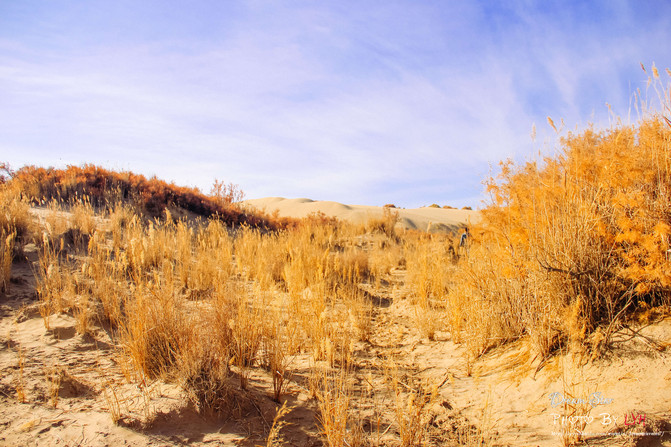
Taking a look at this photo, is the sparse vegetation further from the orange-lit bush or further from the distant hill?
the distant hill

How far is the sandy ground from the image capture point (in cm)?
208

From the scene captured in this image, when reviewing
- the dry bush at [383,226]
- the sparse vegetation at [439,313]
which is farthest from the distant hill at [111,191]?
the sparse vegetation at [439,313]

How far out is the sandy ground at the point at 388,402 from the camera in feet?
6.81

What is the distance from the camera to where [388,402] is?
275cm

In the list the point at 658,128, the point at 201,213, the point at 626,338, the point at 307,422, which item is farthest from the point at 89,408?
the point at 201,213

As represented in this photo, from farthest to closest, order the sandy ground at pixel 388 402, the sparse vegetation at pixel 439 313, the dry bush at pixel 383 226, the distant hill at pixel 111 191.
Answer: the dry bush at pixel 383 226
the distant hill at pixel 111 191
the sparse vegetation at pixel 439 313
the sandy ground at pixel 388 402

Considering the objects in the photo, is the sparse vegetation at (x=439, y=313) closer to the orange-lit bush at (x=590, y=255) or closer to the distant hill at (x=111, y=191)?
the orange-lit bush at (x=590, y=255)

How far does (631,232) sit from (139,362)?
3.98 m

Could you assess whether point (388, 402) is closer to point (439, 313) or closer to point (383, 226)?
point (439, 313)

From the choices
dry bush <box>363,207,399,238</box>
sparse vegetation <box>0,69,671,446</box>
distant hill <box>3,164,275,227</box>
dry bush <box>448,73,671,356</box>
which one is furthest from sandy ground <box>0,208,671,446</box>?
dry bush <box>363,207,399,238</box>

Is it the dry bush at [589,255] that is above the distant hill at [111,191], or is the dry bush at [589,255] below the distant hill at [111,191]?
below

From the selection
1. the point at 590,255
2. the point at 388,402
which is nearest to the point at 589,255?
the point at 590,255

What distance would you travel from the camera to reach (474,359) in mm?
3344

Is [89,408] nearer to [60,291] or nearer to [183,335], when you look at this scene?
[183,335]
